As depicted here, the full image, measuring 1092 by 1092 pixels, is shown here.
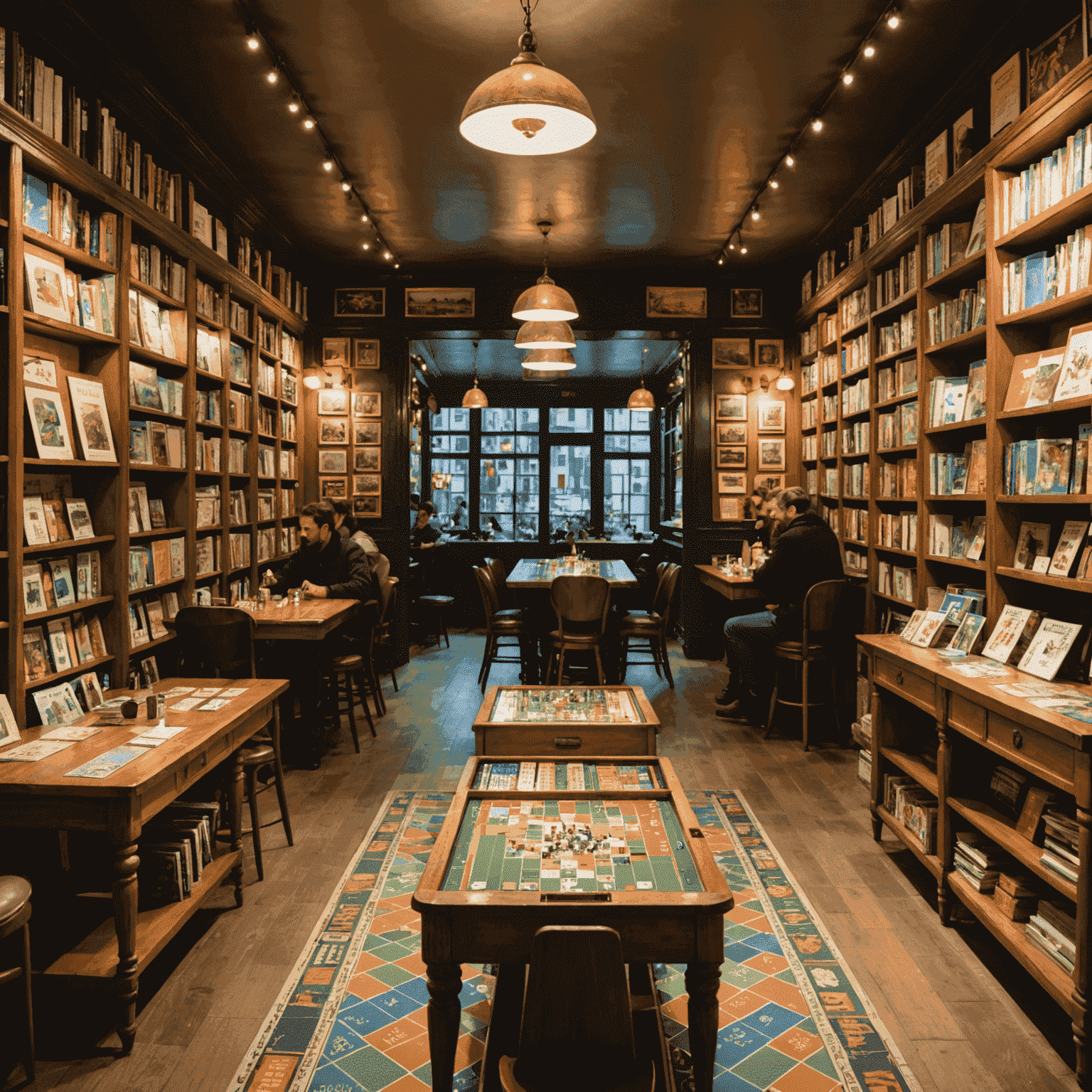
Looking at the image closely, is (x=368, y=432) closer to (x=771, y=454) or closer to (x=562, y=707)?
(x=771, y=454)

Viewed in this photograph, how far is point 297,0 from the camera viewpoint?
3598 millimetres

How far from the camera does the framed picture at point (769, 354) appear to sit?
315 inches

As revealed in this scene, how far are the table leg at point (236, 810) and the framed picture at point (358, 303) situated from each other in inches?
217

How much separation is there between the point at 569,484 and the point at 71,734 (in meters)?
10.5

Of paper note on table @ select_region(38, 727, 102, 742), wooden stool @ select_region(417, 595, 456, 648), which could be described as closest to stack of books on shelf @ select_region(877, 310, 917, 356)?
paper note on table @ select_region(38, 727, 102, 742)

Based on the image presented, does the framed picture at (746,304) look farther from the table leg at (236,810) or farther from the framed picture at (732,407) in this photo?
the table leg at (236,810)

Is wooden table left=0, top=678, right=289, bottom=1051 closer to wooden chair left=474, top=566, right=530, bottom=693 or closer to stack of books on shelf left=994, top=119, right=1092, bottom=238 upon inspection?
stack of books on shelf left=994, top=119, right=1092, bottom=238

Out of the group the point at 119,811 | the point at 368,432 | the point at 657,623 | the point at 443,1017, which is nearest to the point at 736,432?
the point at 657,623

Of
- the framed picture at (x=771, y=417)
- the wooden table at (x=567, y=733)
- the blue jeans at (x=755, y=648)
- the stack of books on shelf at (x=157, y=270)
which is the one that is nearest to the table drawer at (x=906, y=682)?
the wooden table at (x=567, y=733)

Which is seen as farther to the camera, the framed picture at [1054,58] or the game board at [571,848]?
the framed picture at [1054,58]

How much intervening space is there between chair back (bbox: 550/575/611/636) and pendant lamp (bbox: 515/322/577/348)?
171 cm

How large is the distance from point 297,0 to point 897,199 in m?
3.66

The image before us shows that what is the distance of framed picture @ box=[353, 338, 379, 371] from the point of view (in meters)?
7.91

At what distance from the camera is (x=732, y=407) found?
809cm
